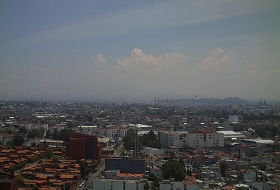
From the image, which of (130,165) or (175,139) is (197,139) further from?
(130,165)

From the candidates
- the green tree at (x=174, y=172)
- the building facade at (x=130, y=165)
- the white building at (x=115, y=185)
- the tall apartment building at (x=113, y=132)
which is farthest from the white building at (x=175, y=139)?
the white building at (x=115, y=185)

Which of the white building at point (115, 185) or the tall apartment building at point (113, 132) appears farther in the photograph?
the tall apartment building at point (113, 132)

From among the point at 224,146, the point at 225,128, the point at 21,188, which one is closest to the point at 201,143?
the point at 224,146

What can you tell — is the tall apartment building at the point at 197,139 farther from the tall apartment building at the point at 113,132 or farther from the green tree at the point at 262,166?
the green tree at the point at 262,166

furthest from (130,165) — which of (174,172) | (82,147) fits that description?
(82,147)

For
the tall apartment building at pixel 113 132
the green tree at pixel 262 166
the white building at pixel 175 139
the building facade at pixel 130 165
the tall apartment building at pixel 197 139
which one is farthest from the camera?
the tall apartment building at pixel 113 132

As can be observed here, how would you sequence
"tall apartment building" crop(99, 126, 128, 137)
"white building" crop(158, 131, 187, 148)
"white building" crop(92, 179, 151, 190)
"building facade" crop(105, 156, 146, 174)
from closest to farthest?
"white building" crop(92, 179, 151, 190), "building facade" crop(105, 156, 146, 174), "white building" crop(158, 131, 187, 148), "tall apartment building" crop(99, 126, 128, 137)

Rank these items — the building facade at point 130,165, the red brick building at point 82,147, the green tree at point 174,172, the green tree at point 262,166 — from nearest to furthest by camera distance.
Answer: the green tree at point 174,172
the green tree at point 262,166
the building facade at point 130,165
the red brick building at point 82,147

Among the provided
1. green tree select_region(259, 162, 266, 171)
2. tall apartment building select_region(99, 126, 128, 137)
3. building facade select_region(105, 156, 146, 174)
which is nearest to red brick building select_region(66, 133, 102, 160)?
building facade select_region(105, 156, 146, 174)

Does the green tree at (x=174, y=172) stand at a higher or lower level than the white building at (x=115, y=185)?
higher

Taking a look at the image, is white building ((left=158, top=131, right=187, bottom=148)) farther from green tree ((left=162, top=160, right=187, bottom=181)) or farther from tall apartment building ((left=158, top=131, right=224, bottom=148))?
green tree ((left=162, top=160, right=187, bottom=181))
